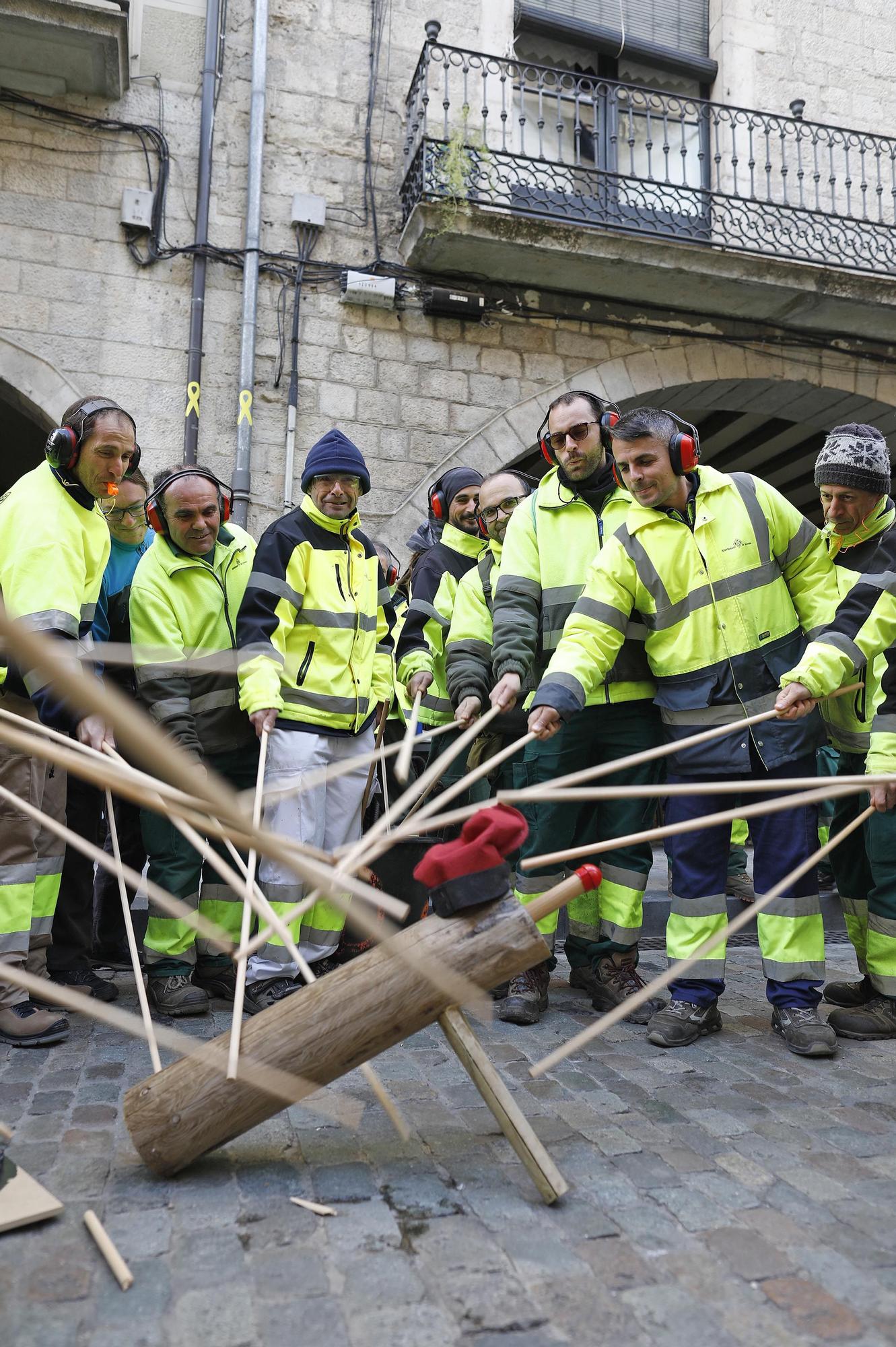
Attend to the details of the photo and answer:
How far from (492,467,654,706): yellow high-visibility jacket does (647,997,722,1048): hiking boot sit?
1.13 metres

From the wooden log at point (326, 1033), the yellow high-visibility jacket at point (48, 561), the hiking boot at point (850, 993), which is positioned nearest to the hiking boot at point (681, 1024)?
the hiking boot at point (850, 993)

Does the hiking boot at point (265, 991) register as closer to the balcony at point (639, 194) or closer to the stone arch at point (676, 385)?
the stone arch at point (676, 385)

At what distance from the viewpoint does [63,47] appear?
24.5 feet

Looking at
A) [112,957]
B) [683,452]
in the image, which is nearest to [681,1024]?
[683,452]

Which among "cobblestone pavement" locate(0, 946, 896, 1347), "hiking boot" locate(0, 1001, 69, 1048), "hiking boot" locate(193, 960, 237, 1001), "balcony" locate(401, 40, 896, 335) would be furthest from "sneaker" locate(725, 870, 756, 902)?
"balcony" locate(401, 40, 896, 335)

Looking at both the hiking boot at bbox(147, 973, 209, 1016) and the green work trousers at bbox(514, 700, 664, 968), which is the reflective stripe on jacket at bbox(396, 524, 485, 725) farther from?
the hiking boot at bbox(147, 973, 209, 1016)

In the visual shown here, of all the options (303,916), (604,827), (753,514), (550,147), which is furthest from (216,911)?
(550,147)

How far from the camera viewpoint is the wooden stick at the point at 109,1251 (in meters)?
1.94

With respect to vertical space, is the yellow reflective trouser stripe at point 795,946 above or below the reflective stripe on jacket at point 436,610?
below

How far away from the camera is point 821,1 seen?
10.2 metres

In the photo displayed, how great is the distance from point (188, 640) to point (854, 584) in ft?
8.42

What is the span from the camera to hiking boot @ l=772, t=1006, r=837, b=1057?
3406 millimetres

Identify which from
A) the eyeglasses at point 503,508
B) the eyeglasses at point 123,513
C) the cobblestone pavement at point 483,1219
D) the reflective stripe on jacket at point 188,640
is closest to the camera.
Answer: the cobblestone pavement at point 483,1219

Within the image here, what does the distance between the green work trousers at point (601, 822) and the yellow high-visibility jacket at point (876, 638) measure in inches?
27.8
